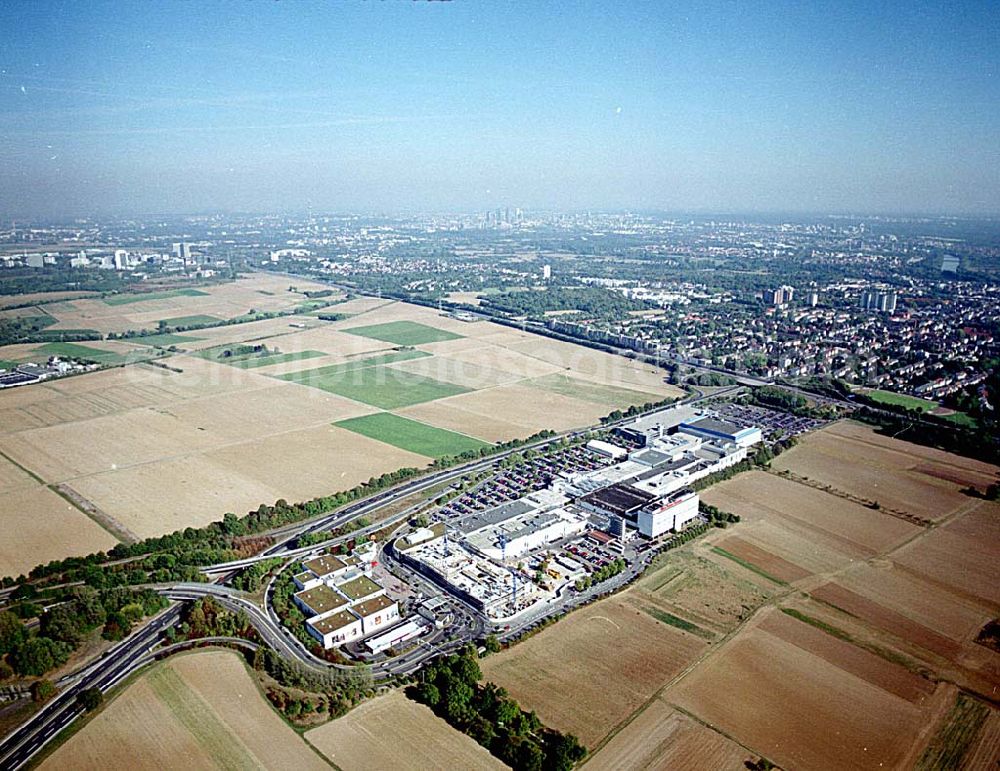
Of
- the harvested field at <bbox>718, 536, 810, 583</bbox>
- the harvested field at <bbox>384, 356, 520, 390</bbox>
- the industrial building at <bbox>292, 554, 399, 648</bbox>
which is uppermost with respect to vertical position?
the harvested field at <bbox>384, 356, 520, 390</bbox>

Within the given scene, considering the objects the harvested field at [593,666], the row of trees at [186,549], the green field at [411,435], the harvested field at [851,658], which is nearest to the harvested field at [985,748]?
the harvested field at [851,658]

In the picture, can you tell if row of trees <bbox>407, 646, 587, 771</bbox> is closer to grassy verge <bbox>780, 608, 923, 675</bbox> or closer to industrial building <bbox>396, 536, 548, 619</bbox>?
industrial building <bbox>396, 536, 548, 619</bbox>

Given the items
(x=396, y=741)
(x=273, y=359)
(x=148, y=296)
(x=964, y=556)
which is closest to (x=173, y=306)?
(x=148, y=296)

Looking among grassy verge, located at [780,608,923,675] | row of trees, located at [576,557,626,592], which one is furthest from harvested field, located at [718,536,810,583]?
row of trees, located at [576,557,626,592]

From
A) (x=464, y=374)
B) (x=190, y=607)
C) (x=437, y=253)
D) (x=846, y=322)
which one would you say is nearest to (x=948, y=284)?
(x=846, y=322)

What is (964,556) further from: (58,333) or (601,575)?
(58,333)
